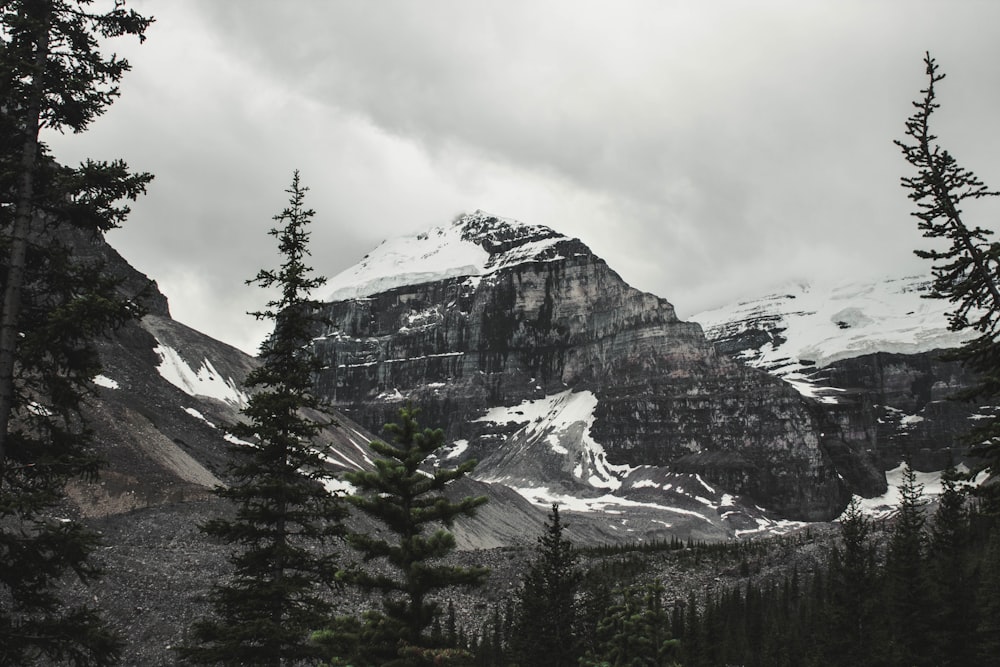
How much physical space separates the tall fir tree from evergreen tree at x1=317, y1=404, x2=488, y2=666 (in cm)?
511

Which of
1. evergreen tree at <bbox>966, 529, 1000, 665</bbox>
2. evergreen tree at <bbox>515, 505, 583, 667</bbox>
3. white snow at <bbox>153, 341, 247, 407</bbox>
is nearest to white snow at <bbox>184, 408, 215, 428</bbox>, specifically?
white snow at <bbox>153, 341, 247, 407</bbox>

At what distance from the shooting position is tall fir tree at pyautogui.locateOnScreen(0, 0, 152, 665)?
13.3 m

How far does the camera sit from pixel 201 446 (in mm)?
128250

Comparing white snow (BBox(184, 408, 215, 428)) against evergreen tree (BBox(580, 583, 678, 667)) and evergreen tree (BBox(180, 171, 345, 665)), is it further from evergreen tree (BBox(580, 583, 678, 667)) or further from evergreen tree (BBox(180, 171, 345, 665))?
evergreen tree (BBox(180, 171, 345, 665))

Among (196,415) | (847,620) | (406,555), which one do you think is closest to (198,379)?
(196,415)

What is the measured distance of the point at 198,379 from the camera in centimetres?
17112

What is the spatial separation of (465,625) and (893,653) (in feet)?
255

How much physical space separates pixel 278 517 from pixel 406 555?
5448 millimetres

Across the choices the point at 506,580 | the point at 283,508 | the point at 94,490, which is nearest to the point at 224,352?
the point at 506,580

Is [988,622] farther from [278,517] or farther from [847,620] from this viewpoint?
[278,517]

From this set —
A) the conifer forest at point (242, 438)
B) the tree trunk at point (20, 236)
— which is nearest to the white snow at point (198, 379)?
the conifer forest at point (242, 438)

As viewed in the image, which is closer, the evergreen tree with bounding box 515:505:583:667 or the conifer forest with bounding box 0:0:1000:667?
the conifer forest with bounding box 0:0:1000:667

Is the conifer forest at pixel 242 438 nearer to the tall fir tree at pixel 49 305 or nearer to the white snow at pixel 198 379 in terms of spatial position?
the tall fir tree at pixel 49 305

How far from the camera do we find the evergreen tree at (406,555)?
17297 millimetres
